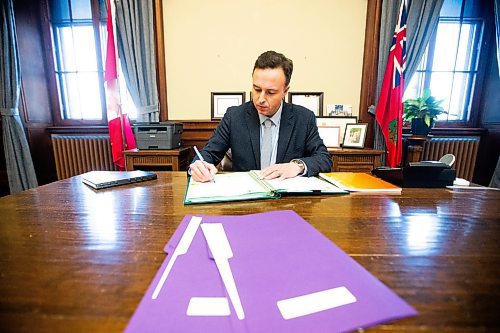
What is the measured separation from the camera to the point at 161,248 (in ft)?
1.63

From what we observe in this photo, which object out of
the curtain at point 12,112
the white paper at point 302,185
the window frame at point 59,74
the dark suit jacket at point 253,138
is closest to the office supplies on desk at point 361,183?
the white paper at point 302,185

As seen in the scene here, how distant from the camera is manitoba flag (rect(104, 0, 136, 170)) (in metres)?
2.49

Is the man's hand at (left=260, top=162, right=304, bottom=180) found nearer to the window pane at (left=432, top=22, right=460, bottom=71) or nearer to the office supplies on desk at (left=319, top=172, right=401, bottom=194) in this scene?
the office supplies on desk at (left=319, top=172, right=401, bottom=194)

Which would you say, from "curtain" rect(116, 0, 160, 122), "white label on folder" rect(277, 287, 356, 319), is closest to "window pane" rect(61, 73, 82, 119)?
"curtain" rect(116, 0, 160, 122)

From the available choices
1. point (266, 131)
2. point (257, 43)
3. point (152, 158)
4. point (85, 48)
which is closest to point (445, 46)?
point (257, 43)

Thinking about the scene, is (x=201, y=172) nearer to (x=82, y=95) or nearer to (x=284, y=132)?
(x=284, y=132)

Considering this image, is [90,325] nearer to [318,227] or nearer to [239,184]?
[318,227]

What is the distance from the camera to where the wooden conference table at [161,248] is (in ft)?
1.07

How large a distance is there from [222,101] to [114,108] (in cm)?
110

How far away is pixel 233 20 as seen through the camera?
2658 mm

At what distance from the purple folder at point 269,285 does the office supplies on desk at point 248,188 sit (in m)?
0.24

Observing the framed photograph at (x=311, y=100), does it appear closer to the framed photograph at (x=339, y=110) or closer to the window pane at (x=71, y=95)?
the framed photograph at (x=339, y=110)

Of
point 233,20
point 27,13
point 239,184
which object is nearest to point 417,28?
point 233,20

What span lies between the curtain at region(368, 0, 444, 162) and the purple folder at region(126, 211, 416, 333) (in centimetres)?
263
